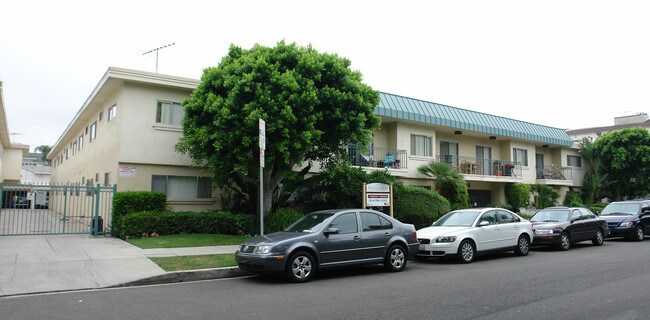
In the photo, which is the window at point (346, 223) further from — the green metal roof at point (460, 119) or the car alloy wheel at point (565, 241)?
the green metal roof at point (460, 119)

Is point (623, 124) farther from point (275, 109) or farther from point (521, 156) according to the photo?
point (275, 109)

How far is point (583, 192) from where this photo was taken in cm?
3550

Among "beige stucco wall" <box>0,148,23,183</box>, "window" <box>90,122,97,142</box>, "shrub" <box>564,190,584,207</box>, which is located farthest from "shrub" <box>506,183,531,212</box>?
"beige stucco wall" <box>0,148,23,183</box>

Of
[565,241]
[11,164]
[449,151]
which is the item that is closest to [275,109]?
[565,241]

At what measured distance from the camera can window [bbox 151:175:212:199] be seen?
58.2 ft

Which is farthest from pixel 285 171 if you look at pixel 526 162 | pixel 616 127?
pixel 616 127

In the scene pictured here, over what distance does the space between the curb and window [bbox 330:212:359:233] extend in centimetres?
226

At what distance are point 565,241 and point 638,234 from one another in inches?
201

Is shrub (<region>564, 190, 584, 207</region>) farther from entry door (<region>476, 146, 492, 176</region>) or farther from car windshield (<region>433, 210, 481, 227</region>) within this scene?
car windshield (<region>433, 210, 481, 227</region>)

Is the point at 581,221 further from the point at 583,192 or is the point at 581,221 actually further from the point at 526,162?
the point at 583,192

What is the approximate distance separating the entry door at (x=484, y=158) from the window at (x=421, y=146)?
3319 millimetres

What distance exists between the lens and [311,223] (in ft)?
33.8

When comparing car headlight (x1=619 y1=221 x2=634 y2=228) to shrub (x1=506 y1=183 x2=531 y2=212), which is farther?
shrub (x1=506 y1=183 x2=531 y2=212)

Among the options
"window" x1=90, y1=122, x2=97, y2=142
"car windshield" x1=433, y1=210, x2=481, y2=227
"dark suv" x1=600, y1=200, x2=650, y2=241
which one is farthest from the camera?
"window" x1=90, y1=122, x2=97, y2=142
